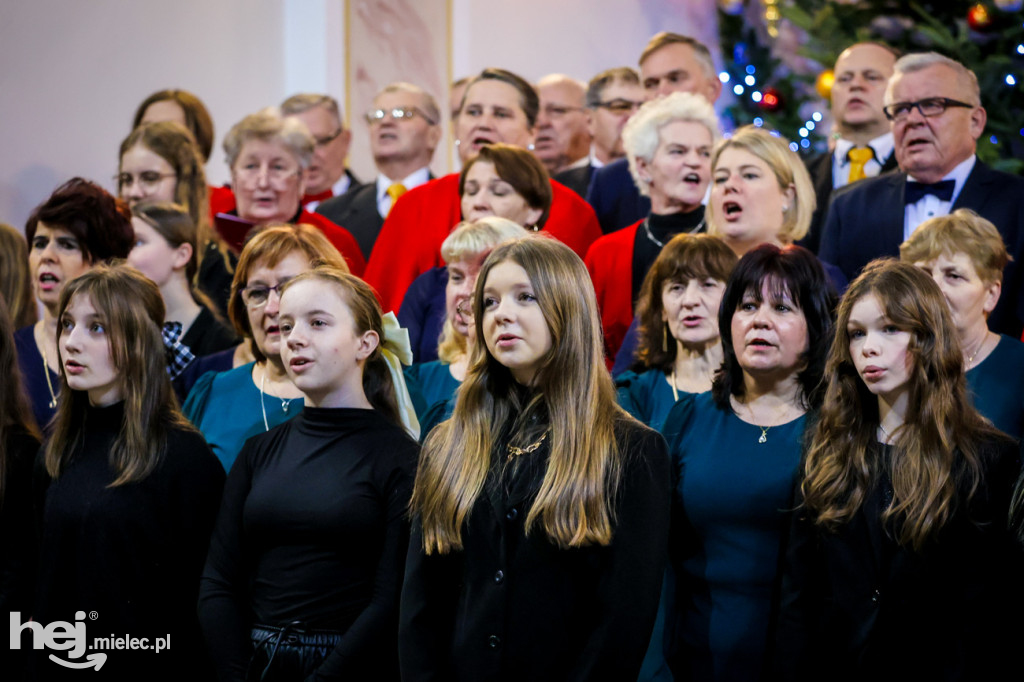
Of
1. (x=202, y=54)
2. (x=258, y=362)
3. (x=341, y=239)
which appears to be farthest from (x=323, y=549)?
(x=202, y=54)

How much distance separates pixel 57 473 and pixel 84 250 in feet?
3.59

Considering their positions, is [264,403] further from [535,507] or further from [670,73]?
[670,73]

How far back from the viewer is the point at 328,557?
104 inches

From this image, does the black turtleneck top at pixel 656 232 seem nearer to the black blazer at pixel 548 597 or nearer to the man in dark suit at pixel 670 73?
the man in dark suit at pixel 670 73

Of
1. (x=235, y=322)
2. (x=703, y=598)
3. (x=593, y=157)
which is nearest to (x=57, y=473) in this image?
(x=235, y=322)

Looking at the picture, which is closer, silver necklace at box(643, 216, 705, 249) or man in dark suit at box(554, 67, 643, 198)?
silver necklace at box(643, 216, 705, 249)

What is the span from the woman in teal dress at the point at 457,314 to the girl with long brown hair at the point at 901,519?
1.11m

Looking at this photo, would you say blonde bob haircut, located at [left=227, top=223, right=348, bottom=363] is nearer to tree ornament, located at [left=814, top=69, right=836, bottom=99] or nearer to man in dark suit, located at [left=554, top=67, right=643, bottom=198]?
man in dark suit, located at [left=554, top=67, right=643, bottom=198]

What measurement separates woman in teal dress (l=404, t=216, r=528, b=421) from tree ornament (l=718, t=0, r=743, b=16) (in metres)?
5.45

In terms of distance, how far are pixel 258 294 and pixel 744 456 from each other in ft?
4.76

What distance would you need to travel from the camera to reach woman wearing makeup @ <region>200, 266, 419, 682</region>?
258cm

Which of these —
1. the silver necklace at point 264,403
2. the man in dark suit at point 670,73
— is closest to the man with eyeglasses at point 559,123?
the man in dark suit at point 670,73

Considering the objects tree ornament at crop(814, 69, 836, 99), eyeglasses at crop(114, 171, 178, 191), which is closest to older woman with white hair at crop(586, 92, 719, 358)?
eyeglasses at crop(114, 171, 178, 191)

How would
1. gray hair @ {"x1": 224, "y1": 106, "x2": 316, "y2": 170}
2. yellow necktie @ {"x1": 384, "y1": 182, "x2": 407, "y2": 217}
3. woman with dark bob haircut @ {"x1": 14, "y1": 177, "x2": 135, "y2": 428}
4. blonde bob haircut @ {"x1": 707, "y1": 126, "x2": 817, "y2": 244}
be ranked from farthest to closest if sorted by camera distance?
yellow necktie @ {"x1": 384, "y1": 182, "x2": 407, "y2": 217} < gray hair @ {"x1": 224, "y1": 106, "x2": 316, "y2": 170} < blonde bob haircut @ {"x1": 707, "y1": 126, "x2": 817, "y2": 244} < woman with dark bob haircut @ {"x1": 14, "y1": 177, "x2": 135, "y2": 428}
